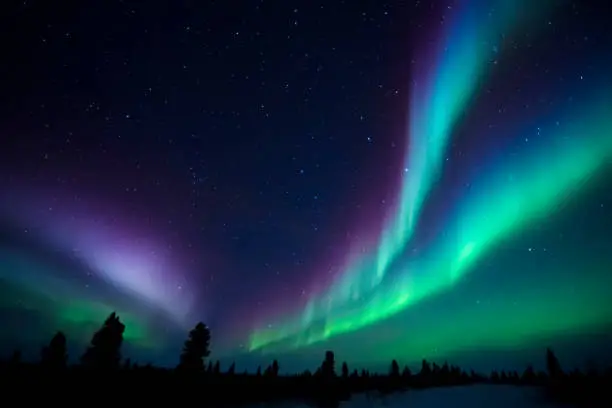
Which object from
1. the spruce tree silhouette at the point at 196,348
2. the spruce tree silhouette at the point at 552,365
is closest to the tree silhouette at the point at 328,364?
the spruce tree silhouette at the point at 196,348

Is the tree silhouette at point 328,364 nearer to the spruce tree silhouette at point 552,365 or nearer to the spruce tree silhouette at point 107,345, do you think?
the spruce tree silhouette at point 107,345

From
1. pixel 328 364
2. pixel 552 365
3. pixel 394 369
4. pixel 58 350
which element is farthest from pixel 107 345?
pixel 552 365

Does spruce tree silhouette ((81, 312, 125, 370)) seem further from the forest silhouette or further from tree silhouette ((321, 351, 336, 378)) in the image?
tree silhouette ((321, 351, 336, 378))

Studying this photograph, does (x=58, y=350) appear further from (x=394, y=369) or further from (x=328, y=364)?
(x=394, y=369)

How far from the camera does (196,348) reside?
230 feet

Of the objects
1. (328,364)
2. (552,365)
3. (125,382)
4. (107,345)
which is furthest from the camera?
(552,365)

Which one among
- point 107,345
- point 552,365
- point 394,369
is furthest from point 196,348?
point 552,365

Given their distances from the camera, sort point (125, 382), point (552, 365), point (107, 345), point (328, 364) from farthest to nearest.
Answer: point (552, 365) → point (328, 364) → point (107, 345) → point (125, 382)

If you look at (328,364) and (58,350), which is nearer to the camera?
(58,350)

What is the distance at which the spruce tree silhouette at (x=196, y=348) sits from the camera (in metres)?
68.7

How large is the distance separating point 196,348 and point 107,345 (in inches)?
584

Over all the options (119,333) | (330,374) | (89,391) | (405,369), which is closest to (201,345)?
(119,333)

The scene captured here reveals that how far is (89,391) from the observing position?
35.2 meters

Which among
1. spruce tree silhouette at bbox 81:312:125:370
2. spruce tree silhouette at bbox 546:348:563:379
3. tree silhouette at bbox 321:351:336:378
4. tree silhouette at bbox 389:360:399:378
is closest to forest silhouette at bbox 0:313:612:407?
spruce tree silhouette at bbox 81:312:125:370
